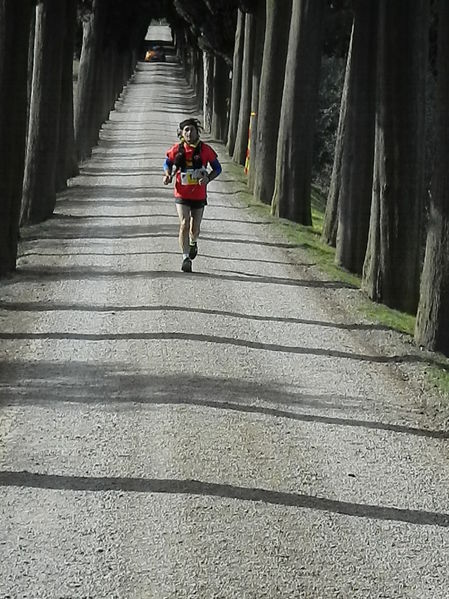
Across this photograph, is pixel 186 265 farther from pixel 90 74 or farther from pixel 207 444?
pixel 90 74

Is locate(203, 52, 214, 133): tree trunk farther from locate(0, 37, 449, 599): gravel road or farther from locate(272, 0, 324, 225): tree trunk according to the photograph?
locate(0, 37, 449, 599): gravel road

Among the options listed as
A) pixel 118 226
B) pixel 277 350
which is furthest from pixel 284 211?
pixel 277 350

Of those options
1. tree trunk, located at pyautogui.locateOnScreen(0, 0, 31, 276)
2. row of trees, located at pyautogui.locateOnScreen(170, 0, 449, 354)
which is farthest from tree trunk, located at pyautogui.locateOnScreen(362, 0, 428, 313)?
→ tree trunk, located at pyautogui.locateOnScreen(0, 0, 31, 276)

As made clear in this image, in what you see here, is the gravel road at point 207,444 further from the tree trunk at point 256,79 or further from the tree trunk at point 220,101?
the tree trunk at point 220,101

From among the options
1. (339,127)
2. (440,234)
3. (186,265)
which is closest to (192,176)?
(186,265)

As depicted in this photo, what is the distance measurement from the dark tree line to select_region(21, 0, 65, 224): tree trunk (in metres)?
0.02

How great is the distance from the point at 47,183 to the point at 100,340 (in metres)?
11.5

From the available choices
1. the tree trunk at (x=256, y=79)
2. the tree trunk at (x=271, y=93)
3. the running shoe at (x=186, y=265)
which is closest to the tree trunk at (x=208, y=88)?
the tree trunk at (x=256, y=79)

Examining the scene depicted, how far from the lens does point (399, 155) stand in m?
14.9

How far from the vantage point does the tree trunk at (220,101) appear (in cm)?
4628

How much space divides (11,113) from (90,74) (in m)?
23.5

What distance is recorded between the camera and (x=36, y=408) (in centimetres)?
962

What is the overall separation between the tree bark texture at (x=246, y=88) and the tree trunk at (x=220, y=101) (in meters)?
9.67

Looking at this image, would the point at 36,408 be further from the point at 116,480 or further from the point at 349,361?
the point at 349,361
